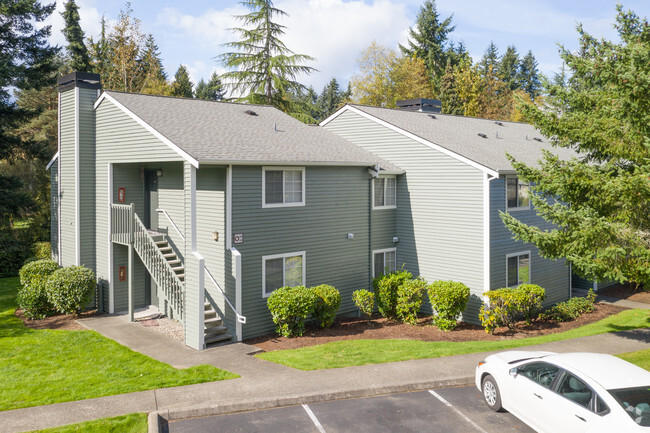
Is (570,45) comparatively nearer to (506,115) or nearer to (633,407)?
(633,407)

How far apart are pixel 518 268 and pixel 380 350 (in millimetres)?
7625

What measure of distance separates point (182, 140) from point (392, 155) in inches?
334

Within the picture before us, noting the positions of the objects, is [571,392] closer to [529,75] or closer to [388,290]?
[388,290]

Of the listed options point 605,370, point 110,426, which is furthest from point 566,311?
point 110,426

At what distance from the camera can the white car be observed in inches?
271

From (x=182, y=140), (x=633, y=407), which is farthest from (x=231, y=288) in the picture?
(x=633, y=407)

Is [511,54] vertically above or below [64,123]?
above

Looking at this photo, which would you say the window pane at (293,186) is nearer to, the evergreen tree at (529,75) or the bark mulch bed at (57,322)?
the bark mulch bed at (57,322)

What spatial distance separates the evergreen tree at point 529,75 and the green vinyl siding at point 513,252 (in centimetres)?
5907

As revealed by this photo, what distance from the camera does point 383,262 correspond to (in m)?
19.0

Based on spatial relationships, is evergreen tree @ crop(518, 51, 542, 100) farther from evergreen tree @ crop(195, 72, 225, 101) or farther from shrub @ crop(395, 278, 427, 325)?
shrub @ crop(395, 278, 427, 325)

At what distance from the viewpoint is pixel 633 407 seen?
6.84 metres

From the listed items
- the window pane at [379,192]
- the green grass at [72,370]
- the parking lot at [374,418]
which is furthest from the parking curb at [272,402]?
the window pane at [379,192]

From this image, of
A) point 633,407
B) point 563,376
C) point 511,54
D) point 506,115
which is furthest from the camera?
point 511,54
